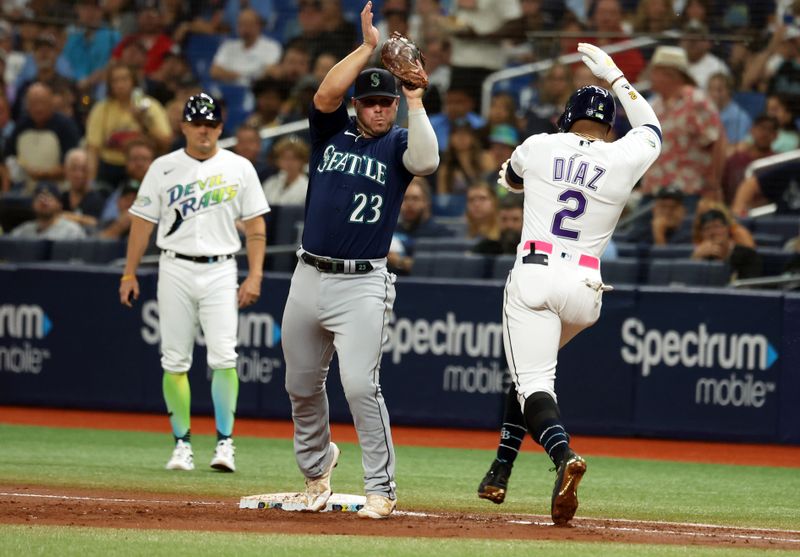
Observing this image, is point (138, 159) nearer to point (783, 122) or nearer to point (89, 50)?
point (89, 50)

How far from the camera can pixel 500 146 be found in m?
14.2

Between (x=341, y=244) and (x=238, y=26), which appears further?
(x=238, y=26)

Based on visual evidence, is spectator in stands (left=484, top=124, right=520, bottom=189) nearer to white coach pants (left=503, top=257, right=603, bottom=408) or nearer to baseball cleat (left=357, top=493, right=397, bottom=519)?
white coach pants (left=503, top=257, right=603, bottom=408)

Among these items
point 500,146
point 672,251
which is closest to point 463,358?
point 672,251

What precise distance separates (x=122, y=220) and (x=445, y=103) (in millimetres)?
3907

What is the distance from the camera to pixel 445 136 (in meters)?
15.1

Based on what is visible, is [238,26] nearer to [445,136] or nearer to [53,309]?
[445,136]

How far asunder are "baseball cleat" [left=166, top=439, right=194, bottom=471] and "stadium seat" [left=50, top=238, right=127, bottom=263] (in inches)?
211

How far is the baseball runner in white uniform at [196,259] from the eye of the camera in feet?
29.0

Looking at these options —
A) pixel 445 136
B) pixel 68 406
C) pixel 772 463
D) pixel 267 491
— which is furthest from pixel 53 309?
pixel 772 463

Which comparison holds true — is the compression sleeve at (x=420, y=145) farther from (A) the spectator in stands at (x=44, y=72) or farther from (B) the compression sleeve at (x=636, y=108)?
(A) the spectator in stands at (x=44, y=72)

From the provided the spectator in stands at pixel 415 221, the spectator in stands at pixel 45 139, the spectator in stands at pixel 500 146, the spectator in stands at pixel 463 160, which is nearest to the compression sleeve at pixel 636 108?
the spectator in stands at pixel 415 221

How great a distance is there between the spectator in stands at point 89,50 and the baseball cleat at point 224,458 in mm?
9351

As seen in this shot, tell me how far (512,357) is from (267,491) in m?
2.00
